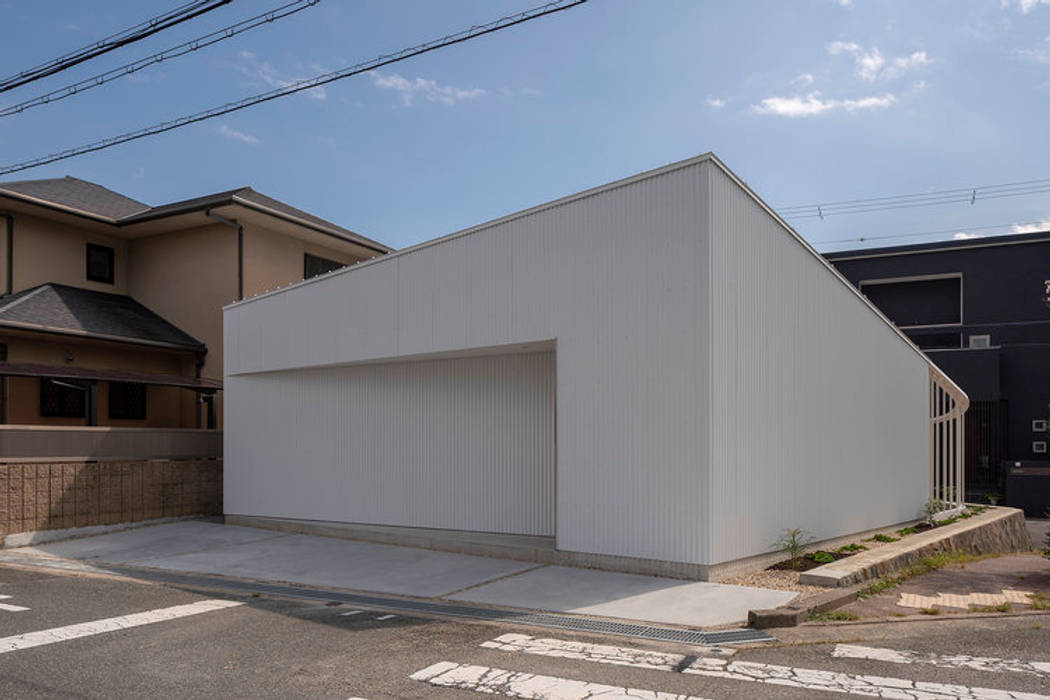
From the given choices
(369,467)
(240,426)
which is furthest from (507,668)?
(240,426)

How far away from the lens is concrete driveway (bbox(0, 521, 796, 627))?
Answer: 8352 millimetres

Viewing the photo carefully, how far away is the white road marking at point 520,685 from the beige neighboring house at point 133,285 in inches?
517

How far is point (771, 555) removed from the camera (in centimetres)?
1037

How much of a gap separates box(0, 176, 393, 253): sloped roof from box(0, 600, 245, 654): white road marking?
487 inches

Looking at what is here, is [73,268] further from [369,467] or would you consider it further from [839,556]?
[839,556]

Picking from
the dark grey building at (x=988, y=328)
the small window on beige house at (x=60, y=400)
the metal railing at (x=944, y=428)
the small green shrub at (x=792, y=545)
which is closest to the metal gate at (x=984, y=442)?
the dark grey building at (x=988, y=328)

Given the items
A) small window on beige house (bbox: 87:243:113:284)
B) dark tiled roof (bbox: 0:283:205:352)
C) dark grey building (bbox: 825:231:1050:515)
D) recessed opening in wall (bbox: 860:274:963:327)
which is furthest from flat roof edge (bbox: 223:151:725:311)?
recessed opening in wall (bbox: 860:274:963:327)

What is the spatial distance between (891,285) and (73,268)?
27747 millimetres

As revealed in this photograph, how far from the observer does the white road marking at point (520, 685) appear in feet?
18.0

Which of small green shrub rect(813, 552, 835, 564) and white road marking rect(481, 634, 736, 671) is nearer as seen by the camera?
white road marking rect(481, 634, 736, 671)

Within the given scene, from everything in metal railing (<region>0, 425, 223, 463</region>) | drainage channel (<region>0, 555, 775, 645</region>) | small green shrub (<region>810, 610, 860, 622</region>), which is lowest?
drainage channel (<region>0, 555, 775, 645</region>)

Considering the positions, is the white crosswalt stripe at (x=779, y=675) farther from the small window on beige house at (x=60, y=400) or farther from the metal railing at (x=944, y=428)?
the small window on beige house at (x=60, y=400)

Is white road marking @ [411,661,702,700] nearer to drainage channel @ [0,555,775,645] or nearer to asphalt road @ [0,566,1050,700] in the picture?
asphalt road @ [0,566,1050,700]

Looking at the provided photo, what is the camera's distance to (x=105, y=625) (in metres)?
7.74
